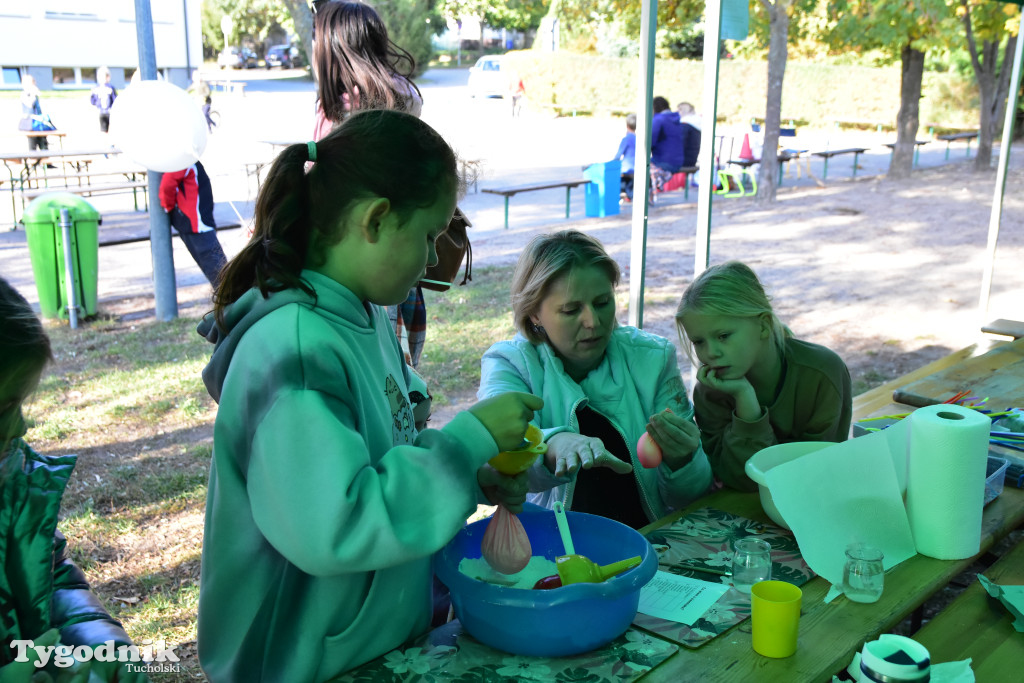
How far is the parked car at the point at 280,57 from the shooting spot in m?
45.6

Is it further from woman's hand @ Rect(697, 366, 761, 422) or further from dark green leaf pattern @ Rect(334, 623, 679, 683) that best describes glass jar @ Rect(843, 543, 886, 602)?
woman's hand @ Rect(697, 366, 761, 422)

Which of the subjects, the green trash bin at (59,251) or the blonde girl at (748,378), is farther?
the green trash bin at (59,251)

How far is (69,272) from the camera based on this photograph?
620 cm

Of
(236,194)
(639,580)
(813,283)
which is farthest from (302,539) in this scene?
(236,194)

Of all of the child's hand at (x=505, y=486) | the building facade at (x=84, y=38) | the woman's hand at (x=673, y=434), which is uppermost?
the building facade at (x=84, y=38)

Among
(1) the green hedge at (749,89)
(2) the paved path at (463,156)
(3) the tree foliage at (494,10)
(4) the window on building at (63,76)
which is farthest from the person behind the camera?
(3) the tree foliage at (494,10)

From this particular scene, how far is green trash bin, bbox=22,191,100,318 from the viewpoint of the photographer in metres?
6.18

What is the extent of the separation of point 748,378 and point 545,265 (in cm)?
64

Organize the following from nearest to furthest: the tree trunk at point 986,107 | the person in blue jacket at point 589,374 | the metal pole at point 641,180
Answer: the person in blue jacket at point 589,374 → the metal pole at point 641,180 → the tree trunk at point 986,107

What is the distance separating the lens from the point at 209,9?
1656 inches

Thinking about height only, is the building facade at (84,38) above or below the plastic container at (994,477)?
above

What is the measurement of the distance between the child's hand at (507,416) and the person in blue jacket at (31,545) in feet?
2.23

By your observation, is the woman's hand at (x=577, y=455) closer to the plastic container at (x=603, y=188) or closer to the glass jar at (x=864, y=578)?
the glass jar at (x=864, y=578)

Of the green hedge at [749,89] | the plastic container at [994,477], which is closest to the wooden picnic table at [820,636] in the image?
the plastic container at [994,477]
